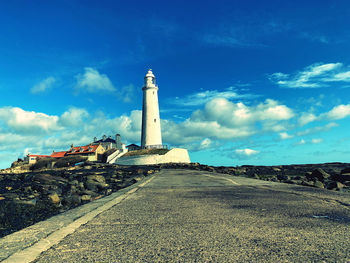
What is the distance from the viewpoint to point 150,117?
53.7 metres

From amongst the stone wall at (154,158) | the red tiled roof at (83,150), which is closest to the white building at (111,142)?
the red tiled roof at (83,150)

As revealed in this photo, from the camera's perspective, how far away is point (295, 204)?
15.2ft

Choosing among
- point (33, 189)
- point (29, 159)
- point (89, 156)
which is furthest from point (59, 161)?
point (33, 189)

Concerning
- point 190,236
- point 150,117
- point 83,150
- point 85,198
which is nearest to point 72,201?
point 85,198

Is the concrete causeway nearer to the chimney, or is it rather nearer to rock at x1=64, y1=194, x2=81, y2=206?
rock at x1=64, y1=194, x2=81, y2=206

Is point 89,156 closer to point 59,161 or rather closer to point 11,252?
point 59,161

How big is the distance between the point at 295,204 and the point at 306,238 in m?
2.24

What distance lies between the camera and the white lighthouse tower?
53688mm

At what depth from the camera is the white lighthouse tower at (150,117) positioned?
5369cm

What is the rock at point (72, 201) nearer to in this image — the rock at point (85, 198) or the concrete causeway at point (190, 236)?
the rock at point (85, 198)

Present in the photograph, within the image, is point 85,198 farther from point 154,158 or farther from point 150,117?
point 150,117

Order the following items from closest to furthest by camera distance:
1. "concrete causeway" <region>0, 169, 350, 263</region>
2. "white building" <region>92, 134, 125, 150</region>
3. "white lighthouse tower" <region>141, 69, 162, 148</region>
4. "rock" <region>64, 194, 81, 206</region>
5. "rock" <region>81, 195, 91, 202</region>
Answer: "concrete causeway" <region>0, 169, 350, 263</region> → "rock" <region>64, 194, 81, 206</region> → "rock" <region>81, 195, 91, 202</region> → "white lighthouse tower" <region>141, 69, 162, 148</region> → "white building" <region>92, 134, 125, 150</region>

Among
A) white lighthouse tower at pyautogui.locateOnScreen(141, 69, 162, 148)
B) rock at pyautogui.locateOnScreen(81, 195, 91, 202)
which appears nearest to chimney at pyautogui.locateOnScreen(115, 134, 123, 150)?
white lighthouse tower at pyautogui.locateOnScreen(141, 69, 162, 148)

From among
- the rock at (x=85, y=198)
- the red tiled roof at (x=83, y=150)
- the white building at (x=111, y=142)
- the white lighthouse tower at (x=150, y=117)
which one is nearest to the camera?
the rock at (x=85, y=198)
